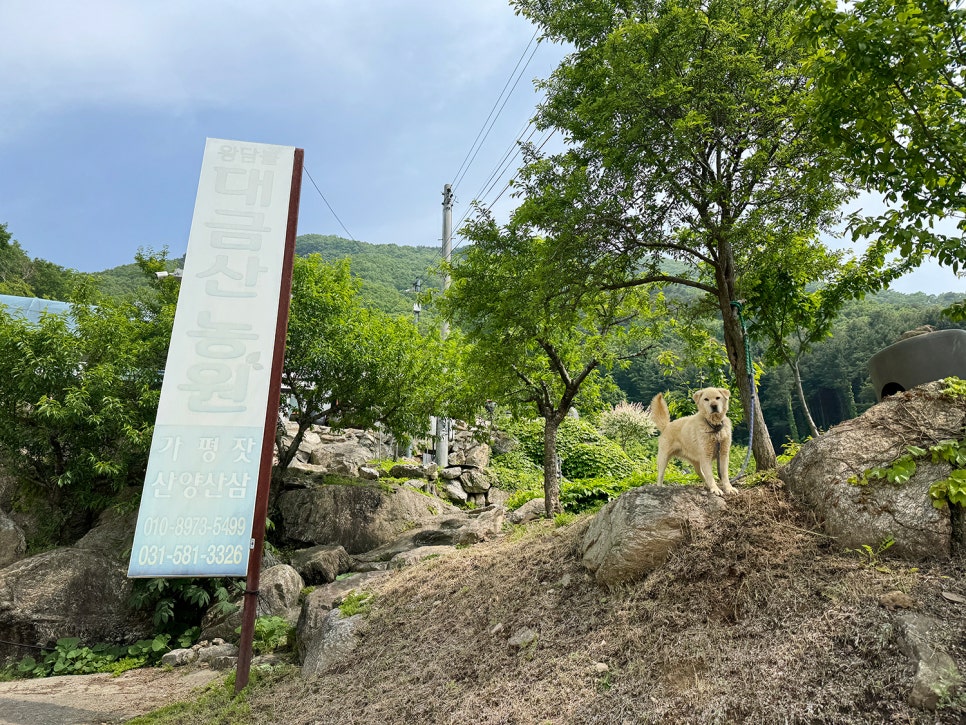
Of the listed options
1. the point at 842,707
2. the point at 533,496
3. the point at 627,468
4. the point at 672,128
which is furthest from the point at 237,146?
the point at 627,468

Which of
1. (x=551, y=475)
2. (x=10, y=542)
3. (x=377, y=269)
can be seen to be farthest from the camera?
(x=377, y=269)

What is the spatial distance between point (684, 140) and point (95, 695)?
9522 millimetres

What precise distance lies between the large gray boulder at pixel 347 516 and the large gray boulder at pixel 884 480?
30.4 feet

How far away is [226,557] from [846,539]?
564 cm

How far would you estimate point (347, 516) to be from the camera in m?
12.9

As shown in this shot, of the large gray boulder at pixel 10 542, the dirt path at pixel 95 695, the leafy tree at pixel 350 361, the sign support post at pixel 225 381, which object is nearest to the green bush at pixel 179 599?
the dirt path at pixel 95 695

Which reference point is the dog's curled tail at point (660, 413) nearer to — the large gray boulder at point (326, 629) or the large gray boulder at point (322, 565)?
the large gray boulder at point (326, 629)

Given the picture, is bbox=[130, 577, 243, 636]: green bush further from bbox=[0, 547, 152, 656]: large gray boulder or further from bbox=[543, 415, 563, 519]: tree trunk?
bbox=[543, 415, 563, 519]: tree trunk

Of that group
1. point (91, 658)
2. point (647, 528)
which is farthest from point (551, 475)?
point (91, 658)

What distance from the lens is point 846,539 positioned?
4348mm

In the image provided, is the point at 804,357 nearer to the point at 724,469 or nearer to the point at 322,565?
the point at 322,565

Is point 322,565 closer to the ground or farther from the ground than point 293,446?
closer to the ground

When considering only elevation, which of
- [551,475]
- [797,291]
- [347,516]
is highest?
[797,291]

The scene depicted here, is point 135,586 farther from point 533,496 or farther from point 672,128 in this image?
point 672,128
